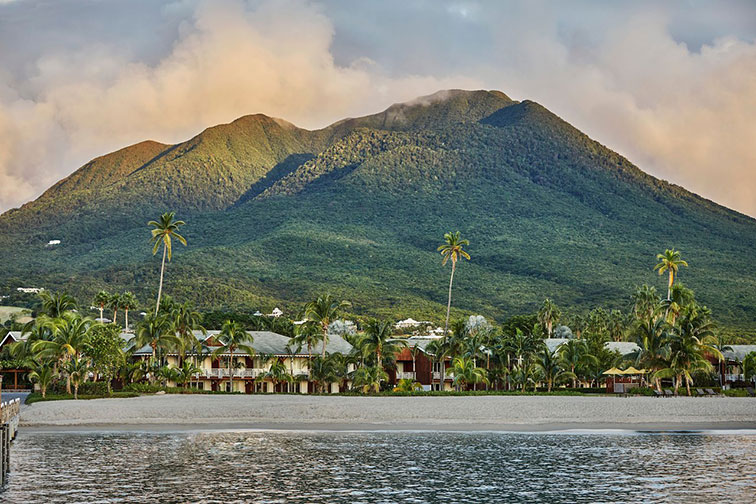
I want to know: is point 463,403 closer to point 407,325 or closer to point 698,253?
point 407,325

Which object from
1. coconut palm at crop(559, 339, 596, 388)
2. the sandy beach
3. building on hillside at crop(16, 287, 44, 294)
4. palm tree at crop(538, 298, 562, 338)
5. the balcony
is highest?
building on hillside at crop(16, 287, 44, 294)

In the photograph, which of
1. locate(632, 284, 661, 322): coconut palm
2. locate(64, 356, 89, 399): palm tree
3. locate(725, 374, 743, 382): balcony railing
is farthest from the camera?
locate(632, 284, 661, 322): coconut palm

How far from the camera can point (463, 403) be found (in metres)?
62.5

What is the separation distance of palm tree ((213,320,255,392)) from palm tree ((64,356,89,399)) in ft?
49.0

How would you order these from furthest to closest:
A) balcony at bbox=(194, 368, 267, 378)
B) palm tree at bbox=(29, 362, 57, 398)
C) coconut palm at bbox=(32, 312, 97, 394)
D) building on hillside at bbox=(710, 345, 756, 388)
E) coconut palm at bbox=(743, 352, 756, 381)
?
building on hillside at bbox=(710, 345, 756, 388) < balcony at bbox=(194, 368, 267, 378) < coconut palm at bbox=(743, 352, 756, 381) < palm tree at bbox=(29, 362, 57, 398) < coconut palm at bbox=(32, 312, 97, 394)

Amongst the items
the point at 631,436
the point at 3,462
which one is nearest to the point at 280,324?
the point at 631,436

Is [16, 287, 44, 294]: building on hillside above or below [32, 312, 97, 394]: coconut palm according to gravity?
above

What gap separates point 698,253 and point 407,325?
3198 inches

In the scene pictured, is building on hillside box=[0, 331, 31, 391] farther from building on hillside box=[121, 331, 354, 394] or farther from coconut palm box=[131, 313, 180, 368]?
coconut palm box=[131, 313, 180, 368]

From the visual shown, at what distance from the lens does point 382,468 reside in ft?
110

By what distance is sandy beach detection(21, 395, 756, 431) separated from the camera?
51.1 meters

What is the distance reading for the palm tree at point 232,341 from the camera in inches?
3250

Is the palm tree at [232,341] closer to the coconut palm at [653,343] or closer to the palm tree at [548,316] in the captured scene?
the coconut palm at [653,343]

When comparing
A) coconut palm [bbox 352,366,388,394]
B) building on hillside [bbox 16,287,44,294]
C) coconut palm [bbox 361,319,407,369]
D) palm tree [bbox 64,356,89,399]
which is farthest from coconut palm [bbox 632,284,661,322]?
building on hillside [bbox 16,287,44,294]
